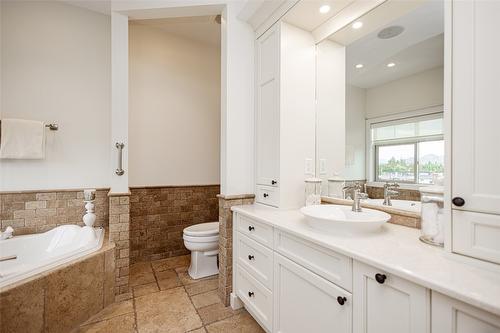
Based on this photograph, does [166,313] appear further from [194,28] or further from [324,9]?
[194,28]

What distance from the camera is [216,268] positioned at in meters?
2.46

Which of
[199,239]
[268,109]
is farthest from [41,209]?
[268,109]

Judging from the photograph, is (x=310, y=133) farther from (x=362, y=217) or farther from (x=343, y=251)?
(x=343, y=251)

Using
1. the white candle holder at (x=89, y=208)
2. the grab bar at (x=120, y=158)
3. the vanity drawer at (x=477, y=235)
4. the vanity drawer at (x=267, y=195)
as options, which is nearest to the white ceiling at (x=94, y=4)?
the grab bar at (x=120, y=158)

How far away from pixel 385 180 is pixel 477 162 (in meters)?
0.76

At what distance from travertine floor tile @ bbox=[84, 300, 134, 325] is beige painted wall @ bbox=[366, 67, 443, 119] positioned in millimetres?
2427

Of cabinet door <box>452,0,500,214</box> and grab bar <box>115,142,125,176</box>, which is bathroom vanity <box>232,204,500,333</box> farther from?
grab bar <box>115,142,125,176</box>

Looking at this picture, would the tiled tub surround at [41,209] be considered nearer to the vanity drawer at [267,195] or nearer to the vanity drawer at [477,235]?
the vanity drawer at [267,195]

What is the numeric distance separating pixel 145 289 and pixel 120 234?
1.97 feet

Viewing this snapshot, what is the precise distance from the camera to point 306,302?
3.80 ft

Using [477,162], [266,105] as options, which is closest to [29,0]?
Result: [266,105]

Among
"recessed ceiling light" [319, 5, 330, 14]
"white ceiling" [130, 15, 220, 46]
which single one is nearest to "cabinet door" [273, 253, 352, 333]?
"recessed ceiling light" [319, 5, 330, 14]

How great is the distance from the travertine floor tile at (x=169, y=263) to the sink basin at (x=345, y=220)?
195 cm

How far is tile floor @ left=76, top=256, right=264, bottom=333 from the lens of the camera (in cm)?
163
